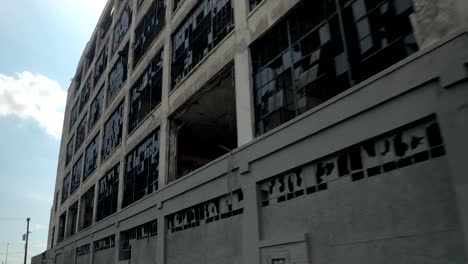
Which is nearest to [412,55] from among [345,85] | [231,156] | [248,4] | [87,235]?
[345,85]

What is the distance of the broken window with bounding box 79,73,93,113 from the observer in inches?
1324

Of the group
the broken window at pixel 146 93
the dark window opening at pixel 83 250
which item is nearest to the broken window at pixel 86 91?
the dark window opening at pixel 83 250

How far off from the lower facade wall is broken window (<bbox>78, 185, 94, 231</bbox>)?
18407 millimetres

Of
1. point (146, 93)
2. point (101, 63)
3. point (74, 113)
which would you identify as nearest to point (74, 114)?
point (74, 113)

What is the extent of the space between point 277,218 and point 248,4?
21.8ft

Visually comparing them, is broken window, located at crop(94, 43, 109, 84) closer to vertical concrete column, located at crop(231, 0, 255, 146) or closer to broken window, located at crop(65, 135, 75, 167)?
broken window, located at crop(65, 135, 75, 167)

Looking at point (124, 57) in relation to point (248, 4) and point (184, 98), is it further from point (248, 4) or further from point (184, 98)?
point (248, 4)

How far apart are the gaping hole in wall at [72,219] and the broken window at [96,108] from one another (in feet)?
23.0

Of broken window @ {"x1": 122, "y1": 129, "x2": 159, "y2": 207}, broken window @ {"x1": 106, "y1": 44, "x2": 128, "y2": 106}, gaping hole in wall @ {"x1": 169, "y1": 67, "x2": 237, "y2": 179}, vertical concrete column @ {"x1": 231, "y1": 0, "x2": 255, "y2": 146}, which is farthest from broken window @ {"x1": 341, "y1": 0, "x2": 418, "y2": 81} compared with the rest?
broken window @ {"x1": 106, "y1": 44, "x2": 128, "y2": 106}

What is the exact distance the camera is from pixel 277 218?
965 centimetres

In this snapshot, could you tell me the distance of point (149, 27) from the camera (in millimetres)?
21359

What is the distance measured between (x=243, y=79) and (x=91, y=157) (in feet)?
67.6

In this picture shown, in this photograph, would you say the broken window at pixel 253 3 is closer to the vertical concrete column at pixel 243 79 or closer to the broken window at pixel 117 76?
the vertical concrete column at pixel 243 79

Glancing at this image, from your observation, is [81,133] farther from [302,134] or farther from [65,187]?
[302,134]
